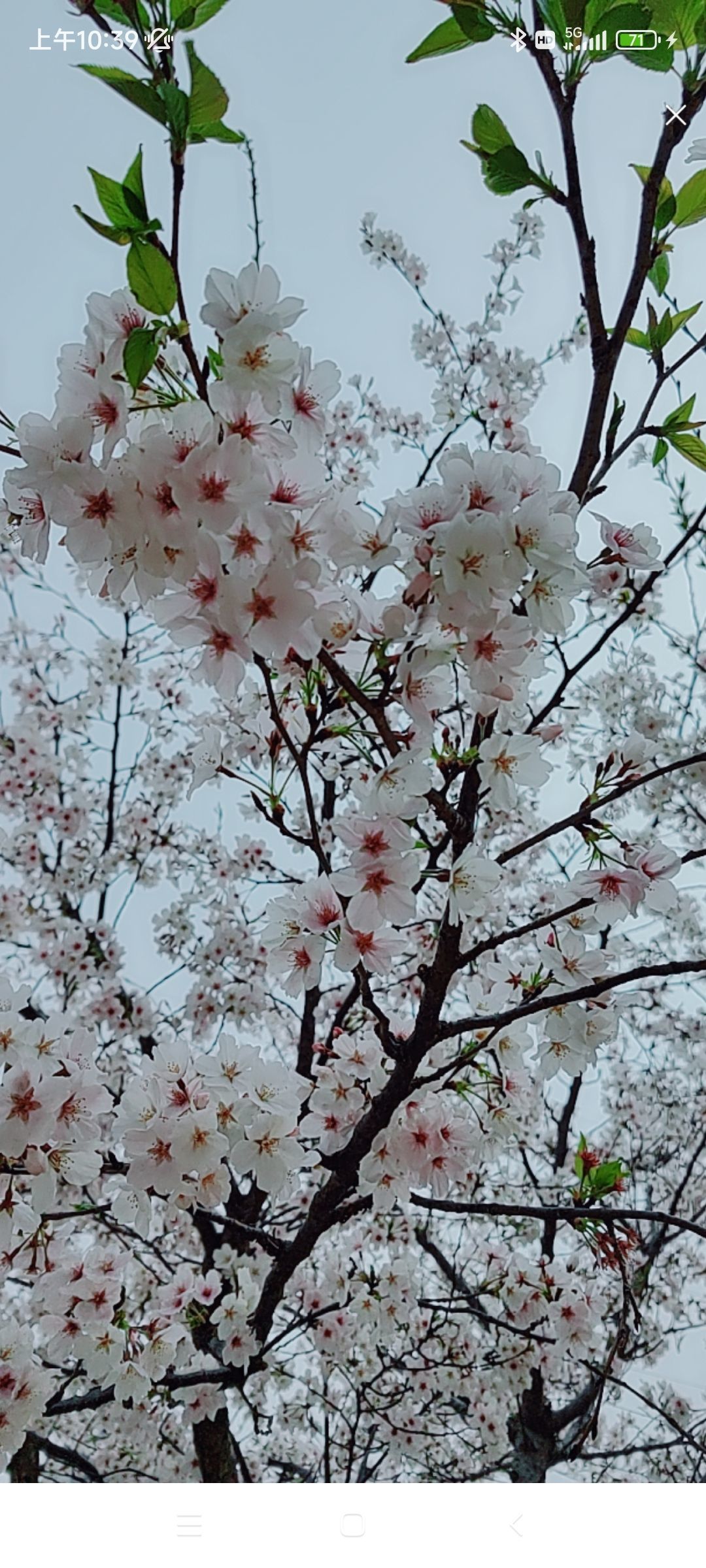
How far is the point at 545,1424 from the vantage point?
5.02 feet

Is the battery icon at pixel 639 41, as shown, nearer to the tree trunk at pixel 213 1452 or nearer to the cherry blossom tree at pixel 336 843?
the cherry blossom tree at pixel 336 843

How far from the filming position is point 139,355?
370 millimetres

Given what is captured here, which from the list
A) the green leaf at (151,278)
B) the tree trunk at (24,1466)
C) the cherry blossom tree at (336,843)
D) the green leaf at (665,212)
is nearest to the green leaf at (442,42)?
the cherry blossom tree at (336,843)

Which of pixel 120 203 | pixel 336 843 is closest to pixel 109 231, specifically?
pixel 120 203

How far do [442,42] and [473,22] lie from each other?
3cm

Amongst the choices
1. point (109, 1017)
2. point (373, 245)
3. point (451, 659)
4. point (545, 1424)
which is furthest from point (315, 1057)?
point (373, 245)

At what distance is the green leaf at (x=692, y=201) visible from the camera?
22.5 inches

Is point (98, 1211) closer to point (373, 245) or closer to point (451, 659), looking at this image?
point (451, 659)

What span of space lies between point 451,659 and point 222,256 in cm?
86

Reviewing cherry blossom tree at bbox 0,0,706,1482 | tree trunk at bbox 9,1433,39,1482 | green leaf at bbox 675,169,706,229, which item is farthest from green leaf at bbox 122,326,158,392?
tree trunk at bbox 9,1433,39,1482

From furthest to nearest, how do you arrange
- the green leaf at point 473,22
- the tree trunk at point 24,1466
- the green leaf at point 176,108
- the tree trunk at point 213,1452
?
the tree trunk at point 213,1452
the tree trunk at point 24,1466
the green leaf at point 473,22
the green leaf at point 176,108

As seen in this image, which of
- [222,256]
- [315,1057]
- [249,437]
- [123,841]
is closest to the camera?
[249,437]

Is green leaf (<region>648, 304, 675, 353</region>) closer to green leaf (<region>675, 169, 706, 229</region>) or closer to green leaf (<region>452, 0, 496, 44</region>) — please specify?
green leaf (<region>675, 169, 706, 229</region>)

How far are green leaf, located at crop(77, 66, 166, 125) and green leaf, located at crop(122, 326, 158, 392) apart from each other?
78 millimetres
